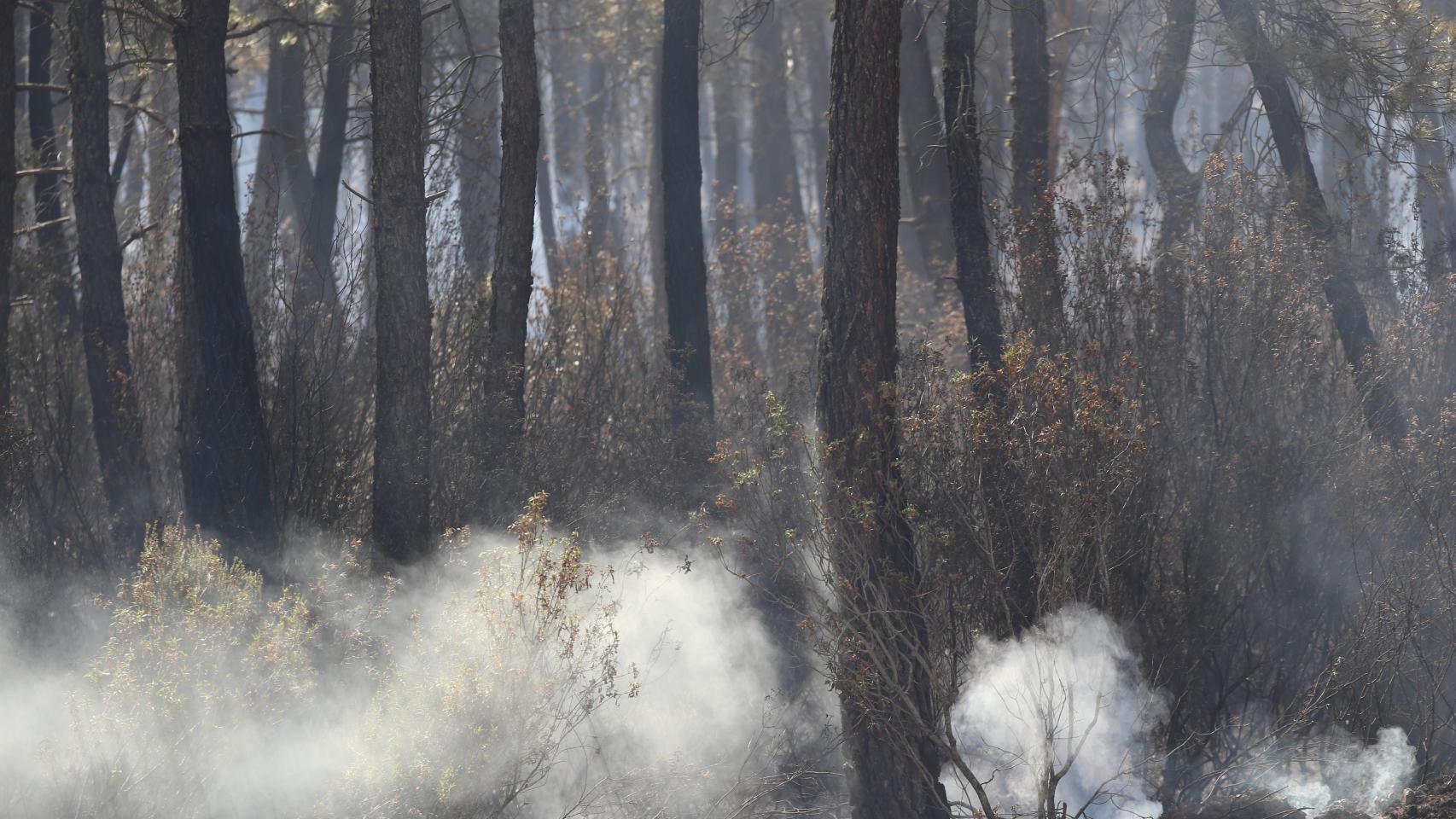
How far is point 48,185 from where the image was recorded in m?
13.2

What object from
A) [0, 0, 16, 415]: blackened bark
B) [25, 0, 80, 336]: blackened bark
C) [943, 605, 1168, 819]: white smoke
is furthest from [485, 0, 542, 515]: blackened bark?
[943, 605, 1168, 819]: white smoke

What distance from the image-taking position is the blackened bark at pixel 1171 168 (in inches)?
379

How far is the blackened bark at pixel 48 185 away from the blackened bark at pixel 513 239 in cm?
385

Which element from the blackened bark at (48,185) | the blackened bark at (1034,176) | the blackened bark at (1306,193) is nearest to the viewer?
the blackened bark at (1034,176)

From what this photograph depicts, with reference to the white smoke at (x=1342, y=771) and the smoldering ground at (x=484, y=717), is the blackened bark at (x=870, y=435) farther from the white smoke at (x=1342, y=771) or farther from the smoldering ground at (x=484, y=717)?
the white smoke at (x=1342, y=771)

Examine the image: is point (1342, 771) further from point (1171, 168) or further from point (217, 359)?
point (217, 359)

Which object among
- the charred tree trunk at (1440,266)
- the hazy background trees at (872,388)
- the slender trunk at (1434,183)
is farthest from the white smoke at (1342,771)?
the slender trunk at (1434,183)

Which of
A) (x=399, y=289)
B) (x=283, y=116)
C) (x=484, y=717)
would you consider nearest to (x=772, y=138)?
(x=283, y=116)

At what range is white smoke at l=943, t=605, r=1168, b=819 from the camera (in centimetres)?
759

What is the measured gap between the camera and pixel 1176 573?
8883 millimetres

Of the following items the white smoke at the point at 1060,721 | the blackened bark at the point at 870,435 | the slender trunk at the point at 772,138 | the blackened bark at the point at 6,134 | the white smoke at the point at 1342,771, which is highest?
the slender trunk at the point at 772,138

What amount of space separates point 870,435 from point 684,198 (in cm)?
662

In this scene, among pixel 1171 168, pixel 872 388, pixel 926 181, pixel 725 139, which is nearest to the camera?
pixel 872 388

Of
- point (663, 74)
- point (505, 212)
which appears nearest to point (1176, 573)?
point (505, 212)
